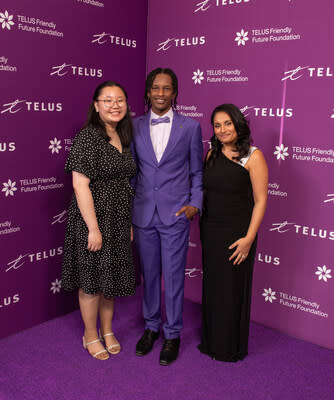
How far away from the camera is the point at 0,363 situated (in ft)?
8.63

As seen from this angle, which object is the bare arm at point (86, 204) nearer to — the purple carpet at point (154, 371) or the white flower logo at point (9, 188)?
the white flower logo at point (9, 188)

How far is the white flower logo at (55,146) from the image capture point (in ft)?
9.88

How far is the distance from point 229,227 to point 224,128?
594 mm

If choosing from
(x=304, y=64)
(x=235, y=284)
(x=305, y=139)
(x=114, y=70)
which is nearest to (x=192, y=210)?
(x=235, y=284)

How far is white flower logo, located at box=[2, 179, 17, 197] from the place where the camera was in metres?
2.78

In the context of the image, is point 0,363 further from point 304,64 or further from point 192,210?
point 304,64

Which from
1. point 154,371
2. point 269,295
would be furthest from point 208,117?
point 154,371

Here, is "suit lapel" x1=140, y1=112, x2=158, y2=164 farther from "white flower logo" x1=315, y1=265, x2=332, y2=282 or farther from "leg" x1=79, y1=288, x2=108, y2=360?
"white flower logo" x1=315, y1=265, x2=332, y2=282

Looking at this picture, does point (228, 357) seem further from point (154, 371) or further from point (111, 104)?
point (111, 104)

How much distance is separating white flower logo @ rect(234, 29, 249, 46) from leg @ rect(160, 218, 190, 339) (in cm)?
137

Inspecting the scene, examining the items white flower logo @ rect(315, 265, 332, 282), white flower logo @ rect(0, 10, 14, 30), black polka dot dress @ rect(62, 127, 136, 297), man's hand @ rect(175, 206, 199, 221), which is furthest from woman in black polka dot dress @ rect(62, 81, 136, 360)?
white flower logo @ rect(315, 265, 332, 282)

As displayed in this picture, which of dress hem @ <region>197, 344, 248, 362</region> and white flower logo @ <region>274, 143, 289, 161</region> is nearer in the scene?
dress hem @ <region>197, 344, 248, 362</region>

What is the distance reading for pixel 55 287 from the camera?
126 inches

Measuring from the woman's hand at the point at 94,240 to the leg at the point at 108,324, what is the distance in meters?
0.44
